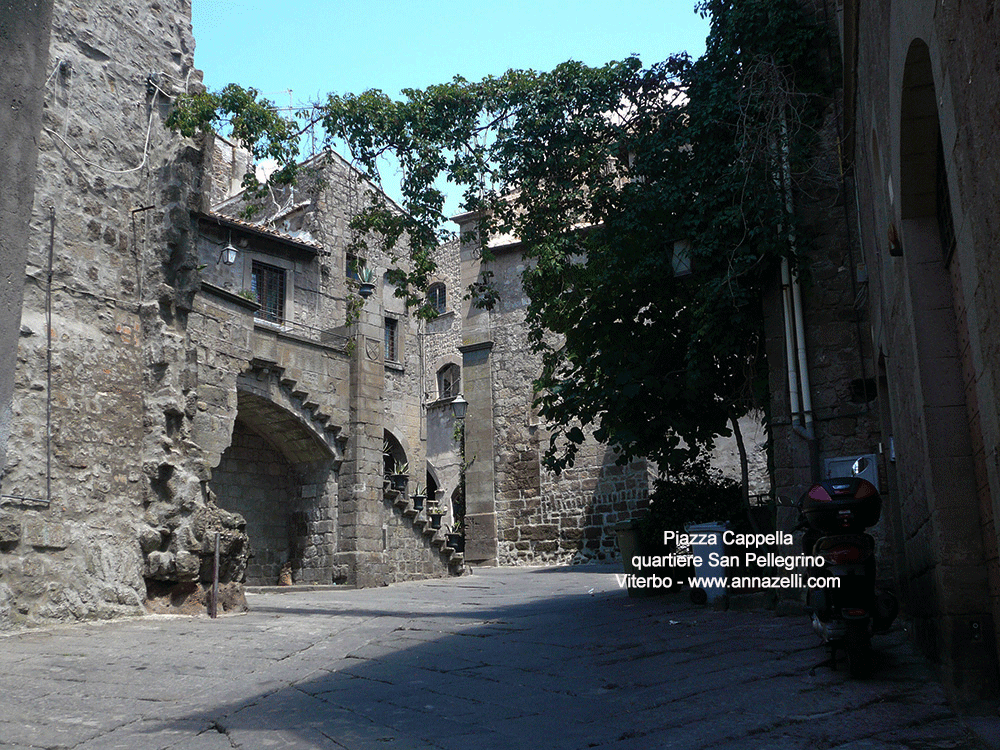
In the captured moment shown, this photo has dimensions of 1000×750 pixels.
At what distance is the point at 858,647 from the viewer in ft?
14.6

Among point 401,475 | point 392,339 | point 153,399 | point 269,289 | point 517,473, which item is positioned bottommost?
point 517,473

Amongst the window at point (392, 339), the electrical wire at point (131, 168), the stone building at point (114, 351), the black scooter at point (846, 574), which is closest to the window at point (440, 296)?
the window at point (392, 339)

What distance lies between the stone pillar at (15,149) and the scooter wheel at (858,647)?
13.1 ft

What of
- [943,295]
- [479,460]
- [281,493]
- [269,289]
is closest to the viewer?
[943,295]

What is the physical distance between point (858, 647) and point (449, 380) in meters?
29.2

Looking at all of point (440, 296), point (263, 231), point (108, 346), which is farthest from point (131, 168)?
point (440, 296)

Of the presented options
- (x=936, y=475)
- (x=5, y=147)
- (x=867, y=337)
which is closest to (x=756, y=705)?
(x=936, y=475)

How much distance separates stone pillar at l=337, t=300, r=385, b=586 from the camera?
665 inches

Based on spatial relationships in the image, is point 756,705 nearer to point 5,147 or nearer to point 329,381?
point 5,147

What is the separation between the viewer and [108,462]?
29.7 ft

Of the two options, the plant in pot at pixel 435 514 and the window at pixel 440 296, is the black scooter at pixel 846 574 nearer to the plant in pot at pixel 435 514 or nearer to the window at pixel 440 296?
the plant in pot at pixel 435 514

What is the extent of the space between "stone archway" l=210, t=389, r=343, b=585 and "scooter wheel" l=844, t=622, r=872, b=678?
44.9 feet

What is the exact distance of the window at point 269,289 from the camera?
2299cm

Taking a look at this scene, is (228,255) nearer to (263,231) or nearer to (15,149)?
(263,231)
